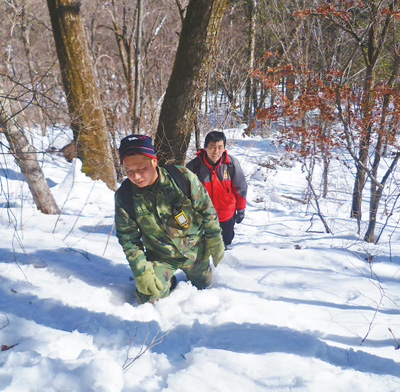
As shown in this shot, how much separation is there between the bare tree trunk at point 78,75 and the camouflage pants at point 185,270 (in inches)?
80.3

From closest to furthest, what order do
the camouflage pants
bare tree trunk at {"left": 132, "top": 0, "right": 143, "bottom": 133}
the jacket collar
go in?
1. the camouflage pants
2. the jacket collar
3. bare tree trunk at {"left": 132, "top": 0, "right": 143, "bottom": 133}

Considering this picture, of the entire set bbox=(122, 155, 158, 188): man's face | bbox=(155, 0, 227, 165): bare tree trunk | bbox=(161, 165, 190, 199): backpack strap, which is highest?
bbox=(155, 0, 227, 165): bare tree trunk

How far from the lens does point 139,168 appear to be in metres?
1.91

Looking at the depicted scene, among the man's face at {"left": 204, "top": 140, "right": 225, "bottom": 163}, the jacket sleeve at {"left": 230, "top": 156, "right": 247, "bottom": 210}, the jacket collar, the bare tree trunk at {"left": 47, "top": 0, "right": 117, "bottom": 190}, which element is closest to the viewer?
the man's face at {"left": 204, "top": 140, "right": 225, "bottom": 163}

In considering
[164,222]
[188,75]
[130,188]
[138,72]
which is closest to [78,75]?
[138,72]

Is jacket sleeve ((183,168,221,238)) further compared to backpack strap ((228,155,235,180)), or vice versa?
backpack strap ((228,155,235,180))

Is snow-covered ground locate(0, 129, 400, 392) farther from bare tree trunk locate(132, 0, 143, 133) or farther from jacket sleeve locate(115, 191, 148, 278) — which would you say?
bare tree trunk locate(132, 0, 143, 133)

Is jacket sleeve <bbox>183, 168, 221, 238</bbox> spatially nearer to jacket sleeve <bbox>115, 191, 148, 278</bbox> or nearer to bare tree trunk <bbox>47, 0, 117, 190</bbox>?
jacket sleeve <bbox>115, 191, 148, 278</bbox>

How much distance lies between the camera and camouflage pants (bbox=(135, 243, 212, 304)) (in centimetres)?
224

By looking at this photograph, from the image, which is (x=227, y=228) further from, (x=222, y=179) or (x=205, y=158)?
(x=205, y=158)

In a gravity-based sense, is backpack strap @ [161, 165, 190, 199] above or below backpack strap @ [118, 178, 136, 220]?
above

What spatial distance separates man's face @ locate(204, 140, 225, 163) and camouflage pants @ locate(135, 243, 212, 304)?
1.03 metres

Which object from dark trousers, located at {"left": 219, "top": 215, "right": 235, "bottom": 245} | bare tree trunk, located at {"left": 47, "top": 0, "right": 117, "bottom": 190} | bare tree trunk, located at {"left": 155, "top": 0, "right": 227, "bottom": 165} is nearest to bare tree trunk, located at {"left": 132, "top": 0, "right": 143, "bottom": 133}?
bare tree trunk, located at {"left": 47, "top": 0, "right": 117, "bottom": 190}

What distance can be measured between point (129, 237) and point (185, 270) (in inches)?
25.1
